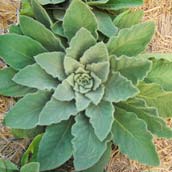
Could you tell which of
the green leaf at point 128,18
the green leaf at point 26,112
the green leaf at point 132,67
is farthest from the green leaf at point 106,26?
the green leaf at point 26,112

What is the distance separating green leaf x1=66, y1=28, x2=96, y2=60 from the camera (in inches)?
46.4

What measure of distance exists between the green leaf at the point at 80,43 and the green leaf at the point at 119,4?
180 mm

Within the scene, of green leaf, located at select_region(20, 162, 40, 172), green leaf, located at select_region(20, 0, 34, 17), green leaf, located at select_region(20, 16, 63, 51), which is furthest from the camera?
green leaf, located at select_region(20, 0, 34, 17)

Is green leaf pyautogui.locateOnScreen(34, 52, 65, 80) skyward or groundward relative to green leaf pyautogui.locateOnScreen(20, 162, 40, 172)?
skyward

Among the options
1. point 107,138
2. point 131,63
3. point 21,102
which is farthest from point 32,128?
point 131,63

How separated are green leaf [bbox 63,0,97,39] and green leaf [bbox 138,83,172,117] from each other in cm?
18

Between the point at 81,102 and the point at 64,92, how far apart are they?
0.05 metres

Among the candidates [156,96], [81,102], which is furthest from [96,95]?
[156,96]

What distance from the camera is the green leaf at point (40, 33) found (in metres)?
1.23

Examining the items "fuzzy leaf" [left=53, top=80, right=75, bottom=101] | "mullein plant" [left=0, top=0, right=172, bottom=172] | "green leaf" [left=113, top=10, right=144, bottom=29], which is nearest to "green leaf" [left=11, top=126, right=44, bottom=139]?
"mullein plant" [left=0, top=0, right=172, bottom=172]

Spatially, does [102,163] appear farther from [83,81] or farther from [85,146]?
[83,81]

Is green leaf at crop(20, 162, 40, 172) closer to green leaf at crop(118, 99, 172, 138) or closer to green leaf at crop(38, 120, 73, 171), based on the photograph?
green leaf at crop(38, 120, 73, 171)

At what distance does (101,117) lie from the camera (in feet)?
3.87

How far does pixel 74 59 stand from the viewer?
123 centimetres
